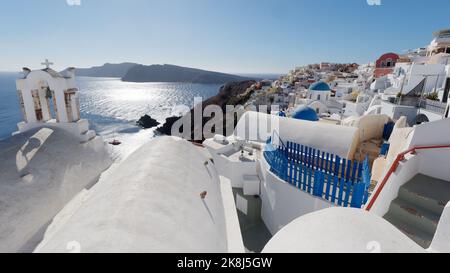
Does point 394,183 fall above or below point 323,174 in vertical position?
above

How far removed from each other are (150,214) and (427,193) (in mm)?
6438

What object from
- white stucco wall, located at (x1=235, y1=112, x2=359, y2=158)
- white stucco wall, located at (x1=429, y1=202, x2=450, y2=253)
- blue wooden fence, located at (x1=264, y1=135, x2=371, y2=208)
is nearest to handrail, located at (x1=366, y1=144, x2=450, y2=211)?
blue wooden fence, located at (x1=264, y1=135, x2=371, y2=208)

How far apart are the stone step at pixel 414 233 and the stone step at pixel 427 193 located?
80cm

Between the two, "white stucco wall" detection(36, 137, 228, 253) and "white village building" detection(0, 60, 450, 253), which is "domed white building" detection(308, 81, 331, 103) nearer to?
"white village building" detection(0, 60, 450, 253)

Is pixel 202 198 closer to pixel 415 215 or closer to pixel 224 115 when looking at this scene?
pixel 415 215

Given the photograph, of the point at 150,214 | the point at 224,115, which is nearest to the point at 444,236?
the point at 150,214

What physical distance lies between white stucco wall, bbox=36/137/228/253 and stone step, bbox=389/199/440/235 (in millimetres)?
4113

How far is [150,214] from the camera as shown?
4070 millimetres

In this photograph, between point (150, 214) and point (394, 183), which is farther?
point (394, 183)

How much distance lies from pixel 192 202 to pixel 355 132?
9.19 m

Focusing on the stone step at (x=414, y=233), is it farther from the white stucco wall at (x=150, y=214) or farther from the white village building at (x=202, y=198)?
the white stucco wall at (x=150, y=214)

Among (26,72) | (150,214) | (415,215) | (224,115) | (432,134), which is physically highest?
(26,72)

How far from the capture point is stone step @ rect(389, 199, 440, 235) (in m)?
4.49

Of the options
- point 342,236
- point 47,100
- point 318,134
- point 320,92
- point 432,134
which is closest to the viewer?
point 342,236
